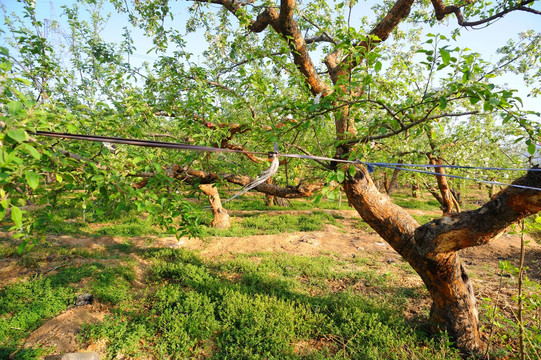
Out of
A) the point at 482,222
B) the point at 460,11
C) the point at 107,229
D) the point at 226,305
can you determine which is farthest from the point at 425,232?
the point at 107,229

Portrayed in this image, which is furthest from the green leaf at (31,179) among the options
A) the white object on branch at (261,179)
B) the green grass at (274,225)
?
the green grass at (274,225)

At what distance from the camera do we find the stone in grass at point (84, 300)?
16.4ft

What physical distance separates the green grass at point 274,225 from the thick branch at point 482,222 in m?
7.36

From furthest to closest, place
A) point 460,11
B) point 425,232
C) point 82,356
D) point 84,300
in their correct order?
point 84,300, point 460,11, point 425,232, point 82,356

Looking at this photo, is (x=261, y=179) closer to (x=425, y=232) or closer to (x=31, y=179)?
(x=31, y=179)

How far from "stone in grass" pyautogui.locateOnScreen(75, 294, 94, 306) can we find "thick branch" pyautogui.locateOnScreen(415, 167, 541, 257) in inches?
240

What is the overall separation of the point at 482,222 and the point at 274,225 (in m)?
8.98

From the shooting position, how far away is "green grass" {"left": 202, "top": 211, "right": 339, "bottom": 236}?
10562 mm

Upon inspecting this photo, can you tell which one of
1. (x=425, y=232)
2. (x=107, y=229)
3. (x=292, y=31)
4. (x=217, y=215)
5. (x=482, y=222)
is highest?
(x=292, y=31)

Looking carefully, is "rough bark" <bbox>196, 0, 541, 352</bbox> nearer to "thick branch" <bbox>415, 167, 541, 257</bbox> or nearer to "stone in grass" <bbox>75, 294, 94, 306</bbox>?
"thick branch" <bbox>415, 167, 541, 257</bbox>

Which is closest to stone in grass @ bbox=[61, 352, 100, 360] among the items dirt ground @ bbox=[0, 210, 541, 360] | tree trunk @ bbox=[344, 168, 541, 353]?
dirt ground @ bbox=[0, 210, 541, 360]

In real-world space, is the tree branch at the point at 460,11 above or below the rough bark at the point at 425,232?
above

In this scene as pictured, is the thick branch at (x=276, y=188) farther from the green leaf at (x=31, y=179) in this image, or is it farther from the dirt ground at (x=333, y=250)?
the green leaf at (x=31, y=179)

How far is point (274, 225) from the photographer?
1165 cm
